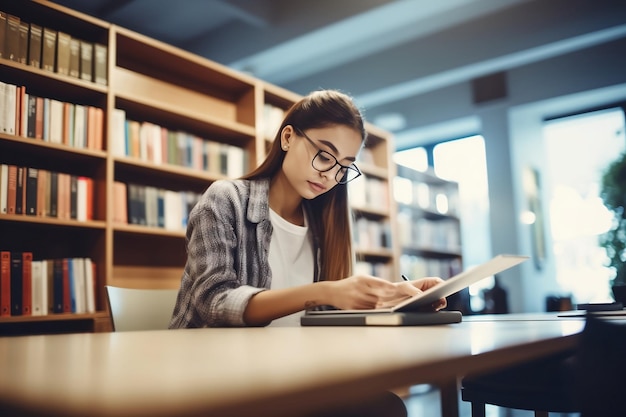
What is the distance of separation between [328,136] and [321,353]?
0.98 metres

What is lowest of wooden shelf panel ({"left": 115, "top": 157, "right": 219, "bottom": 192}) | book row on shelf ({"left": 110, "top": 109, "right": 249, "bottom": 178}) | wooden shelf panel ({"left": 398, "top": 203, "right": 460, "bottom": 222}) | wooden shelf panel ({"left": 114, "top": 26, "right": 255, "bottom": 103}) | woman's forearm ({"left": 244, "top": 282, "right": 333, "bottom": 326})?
woman's forearm ({"left": 244, "top": 282, "right": 333, "bottom": 326})

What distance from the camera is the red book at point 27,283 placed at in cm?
223

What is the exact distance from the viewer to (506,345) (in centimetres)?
56

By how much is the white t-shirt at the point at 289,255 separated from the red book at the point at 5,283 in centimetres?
135

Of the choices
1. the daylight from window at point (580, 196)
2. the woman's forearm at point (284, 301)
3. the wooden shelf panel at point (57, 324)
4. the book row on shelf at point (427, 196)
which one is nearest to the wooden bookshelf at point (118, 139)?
the wooden shelf panel at point (57, 324)

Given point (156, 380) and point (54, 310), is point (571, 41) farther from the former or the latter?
point (156, 380)

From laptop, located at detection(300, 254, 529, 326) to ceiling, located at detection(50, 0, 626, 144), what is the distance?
3604 mm

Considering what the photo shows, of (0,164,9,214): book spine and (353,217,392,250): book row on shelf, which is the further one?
(353,217,392,250): book row on shelf

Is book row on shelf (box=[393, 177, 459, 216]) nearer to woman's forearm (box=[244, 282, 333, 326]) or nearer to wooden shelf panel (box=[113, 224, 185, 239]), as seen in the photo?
wooden shelf panel (box=[113, 224, 185, 239])

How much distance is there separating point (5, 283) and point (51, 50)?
1056mm

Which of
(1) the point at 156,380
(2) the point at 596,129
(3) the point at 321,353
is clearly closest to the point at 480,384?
(3) the point at 321,353

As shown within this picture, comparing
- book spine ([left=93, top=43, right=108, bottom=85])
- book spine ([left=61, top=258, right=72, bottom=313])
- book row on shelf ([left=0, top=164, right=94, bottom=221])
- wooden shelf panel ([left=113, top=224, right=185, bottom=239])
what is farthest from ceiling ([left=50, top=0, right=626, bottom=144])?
book spine ([left=61, top=258, right=72, bottom=313])

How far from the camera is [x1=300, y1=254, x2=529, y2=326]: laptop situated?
34.5 inches

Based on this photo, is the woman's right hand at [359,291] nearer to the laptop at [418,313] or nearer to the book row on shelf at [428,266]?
the laptop at [418,313]
